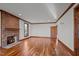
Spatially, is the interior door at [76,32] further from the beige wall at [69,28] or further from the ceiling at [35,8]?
the ceiling at [35,8]

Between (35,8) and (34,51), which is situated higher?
(35,8)

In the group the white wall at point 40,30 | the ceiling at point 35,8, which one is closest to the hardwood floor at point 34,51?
the ceiling at point 35,8

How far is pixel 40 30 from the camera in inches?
578

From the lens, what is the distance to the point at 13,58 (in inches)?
42.5

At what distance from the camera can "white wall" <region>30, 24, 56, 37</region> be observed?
46.8 feet

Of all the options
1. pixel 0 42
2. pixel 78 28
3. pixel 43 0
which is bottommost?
pixel 0 42

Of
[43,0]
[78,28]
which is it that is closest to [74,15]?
[78,28]

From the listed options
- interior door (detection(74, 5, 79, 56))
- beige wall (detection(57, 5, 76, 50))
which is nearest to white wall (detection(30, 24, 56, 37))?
beige wall (detection(57, 5, 76, 50))

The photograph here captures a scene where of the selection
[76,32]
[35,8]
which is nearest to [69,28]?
[76,32]

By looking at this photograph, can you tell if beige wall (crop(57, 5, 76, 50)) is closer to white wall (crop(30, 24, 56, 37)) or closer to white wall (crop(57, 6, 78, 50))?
white wall (crop(57, 6, 78, 50))

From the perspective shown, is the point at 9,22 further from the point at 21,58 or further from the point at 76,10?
the point at 21,58

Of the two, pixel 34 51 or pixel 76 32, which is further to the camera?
pixel 34 51

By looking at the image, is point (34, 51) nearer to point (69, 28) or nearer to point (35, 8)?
point (69, 28)

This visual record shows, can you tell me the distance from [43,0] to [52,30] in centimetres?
1230
